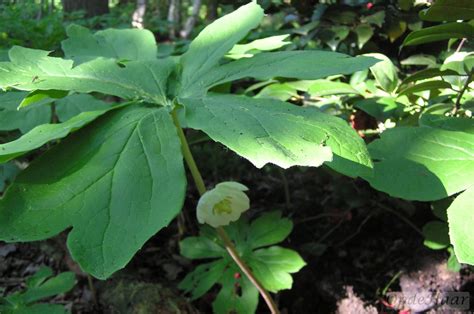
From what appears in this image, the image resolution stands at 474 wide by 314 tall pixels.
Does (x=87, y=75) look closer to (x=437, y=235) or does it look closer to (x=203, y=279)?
(x=203, y=279)

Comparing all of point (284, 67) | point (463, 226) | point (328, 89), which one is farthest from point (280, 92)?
point (463, 226)

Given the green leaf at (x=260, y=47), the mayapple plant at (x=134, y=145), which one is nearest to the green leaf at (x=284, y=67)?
the mayapple plant at (x=134, y=145)

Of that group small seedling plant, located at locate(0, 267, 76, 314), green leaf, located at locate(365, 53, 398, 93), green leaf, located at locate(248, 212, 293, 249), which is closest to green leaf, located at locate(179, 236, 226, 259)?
green leaf, located at locate(248, 212, 293, 249)

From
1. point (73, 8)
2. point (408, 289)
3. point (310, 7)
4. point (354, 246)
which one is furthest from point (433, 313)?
point (73, 8)

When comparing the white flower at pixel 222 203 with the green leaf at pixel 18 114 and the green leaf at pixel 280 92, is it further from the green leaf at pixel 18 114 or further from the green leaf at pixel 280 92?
the green leaf at pixel 18 114

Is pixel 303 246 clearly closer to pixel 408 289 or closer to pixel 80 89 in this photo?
pixel 408 289

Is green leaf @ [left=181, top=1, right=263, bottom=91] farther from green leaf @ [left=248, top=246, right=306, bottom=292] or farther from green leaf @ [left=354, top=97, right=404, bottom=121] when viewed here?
green leaf @ [left=248, top=246, right=306, bottom=292]
